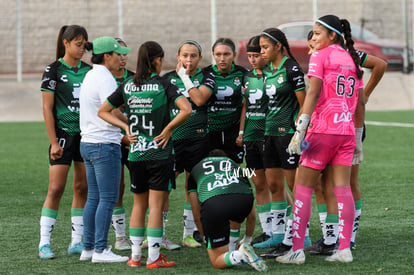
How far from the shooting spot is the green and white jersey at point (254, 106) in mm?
7742

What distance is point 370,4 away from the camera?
27578mm

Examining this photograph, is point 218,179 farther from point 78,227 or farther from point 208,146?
point 78,227

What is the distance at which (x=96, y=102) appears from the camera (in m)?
6.86

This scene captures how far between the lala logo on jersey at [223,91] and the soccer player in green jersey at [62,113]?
56.9 inches

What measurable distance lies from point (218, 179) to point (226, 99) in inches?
66.7

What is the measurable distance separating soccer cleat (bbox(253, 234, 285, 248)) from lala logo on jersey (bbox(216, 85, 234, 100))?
5.05 feet

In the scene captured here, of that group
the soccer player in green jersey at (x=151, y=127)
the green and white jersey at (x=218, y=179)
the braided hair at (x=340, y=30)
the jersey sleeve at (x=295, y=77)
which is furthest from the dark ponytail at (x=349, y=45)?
the soccer player in green jersey at (x=151, y=127)

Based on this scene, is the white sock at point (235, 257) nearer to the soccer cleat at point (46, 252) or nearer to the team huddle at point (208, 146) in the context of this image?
the team huddle at point (208, 146)

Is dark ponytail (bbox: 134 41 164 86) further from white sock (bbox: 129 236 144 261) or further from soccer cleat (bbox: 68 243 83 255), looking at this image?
soccer cleat (bbox: 68 243 83 255)

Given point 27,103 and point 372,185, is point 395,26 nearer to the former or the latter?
point 27,103

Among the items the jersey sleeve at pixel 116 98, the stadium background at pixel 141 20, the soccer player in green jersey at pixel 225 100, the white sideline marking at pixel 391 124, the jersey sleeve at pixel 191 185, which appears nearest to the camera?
the jersey sleeve at pixel 116 98

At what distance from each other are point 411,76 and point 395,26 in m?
3.60

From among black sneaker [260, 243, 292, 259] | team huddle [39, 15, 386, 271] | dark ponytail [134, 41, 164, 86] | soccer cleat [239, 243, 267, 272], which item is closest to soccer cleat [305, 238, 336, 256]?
team huddle [39, 15, 386, 271]

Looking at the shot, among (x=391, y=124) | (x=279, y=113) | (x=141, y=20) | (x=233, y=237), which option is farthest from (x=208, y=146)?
(x=141, y=20)
